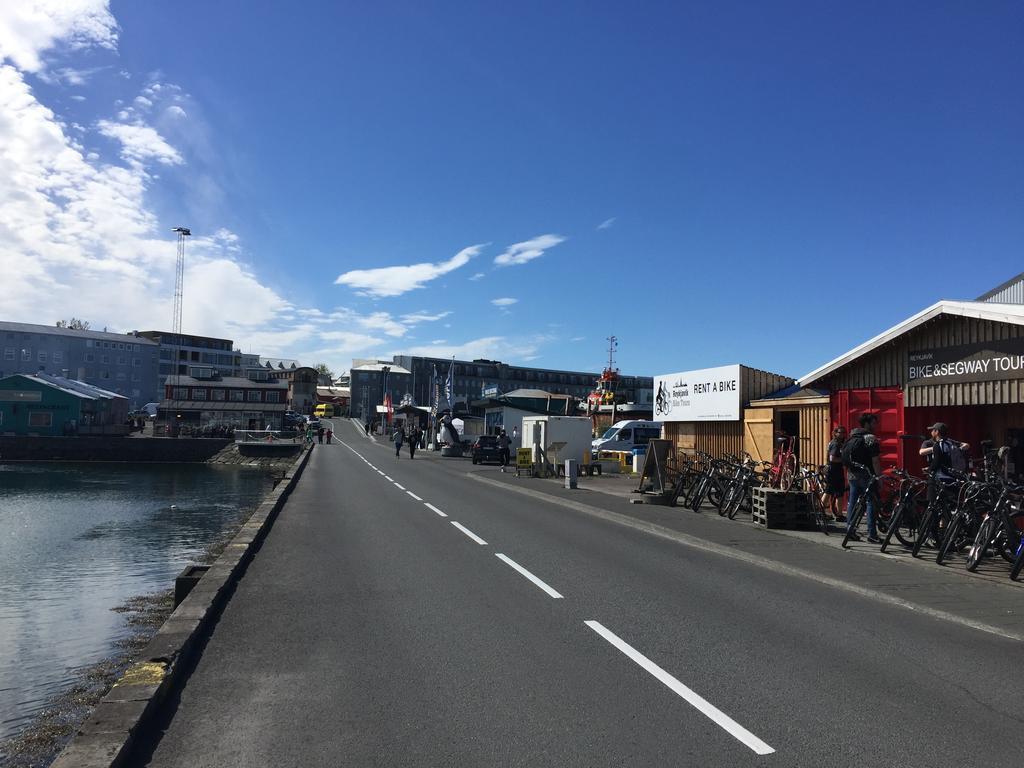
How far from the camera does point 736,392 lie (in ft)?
63.3

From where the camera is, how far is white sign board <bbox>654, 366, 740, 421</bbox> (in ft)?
64.2

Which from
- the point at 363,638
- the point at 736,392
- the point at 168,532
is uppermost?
the point at 736,392

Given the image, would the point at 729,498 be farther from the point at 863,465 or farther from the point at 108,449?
the point at 108,449

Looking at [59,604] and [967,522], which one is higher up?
[967,522]

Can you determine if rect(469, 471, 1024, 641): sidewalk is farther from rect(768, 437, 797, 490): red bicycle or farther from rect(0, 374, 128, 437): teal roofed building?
rect(0, 374, 128, 437): teal roofed building

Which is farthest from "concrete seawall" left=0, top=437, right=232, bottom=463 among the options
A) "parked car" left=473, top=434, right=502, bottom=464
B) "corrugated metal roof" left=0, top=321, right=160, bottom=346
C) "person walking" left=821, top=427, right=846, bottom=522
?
"person walking" left=821, top=427, right=846, bottom=522

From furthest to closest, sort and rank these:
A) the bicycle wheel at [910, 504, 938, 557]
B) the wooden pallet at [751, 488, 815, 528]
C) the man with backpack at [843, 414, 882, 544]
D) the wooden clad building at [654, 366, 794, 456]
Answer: the wooden clad building at [654, 366, 794, 456] → the wooden pallet at [751, 488, 815, 528] → the man with backpack at [843, 414, 882, 544] → the bicycle wheel at [910, 504, 938, 557]

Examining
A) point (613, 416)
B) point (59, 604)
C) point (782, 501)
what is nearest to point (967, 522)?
point (782, 501)

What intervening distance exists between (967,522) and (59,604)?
13.9 m

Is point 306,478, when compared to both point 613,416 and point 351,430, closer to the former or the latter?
point 613,416

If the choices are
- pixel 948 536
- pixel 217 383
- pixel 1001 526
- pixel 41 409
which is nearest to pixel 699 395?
Result: pixel 948 536

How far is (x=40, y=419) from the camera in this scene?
75.4 meters

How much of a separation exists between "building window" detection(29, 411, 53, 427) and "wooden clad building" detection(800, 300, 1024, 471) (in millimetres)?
80519

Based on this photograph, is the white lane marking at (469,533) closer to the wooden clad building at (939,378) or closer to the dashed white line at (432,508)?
the dashed white line at (432,508)
